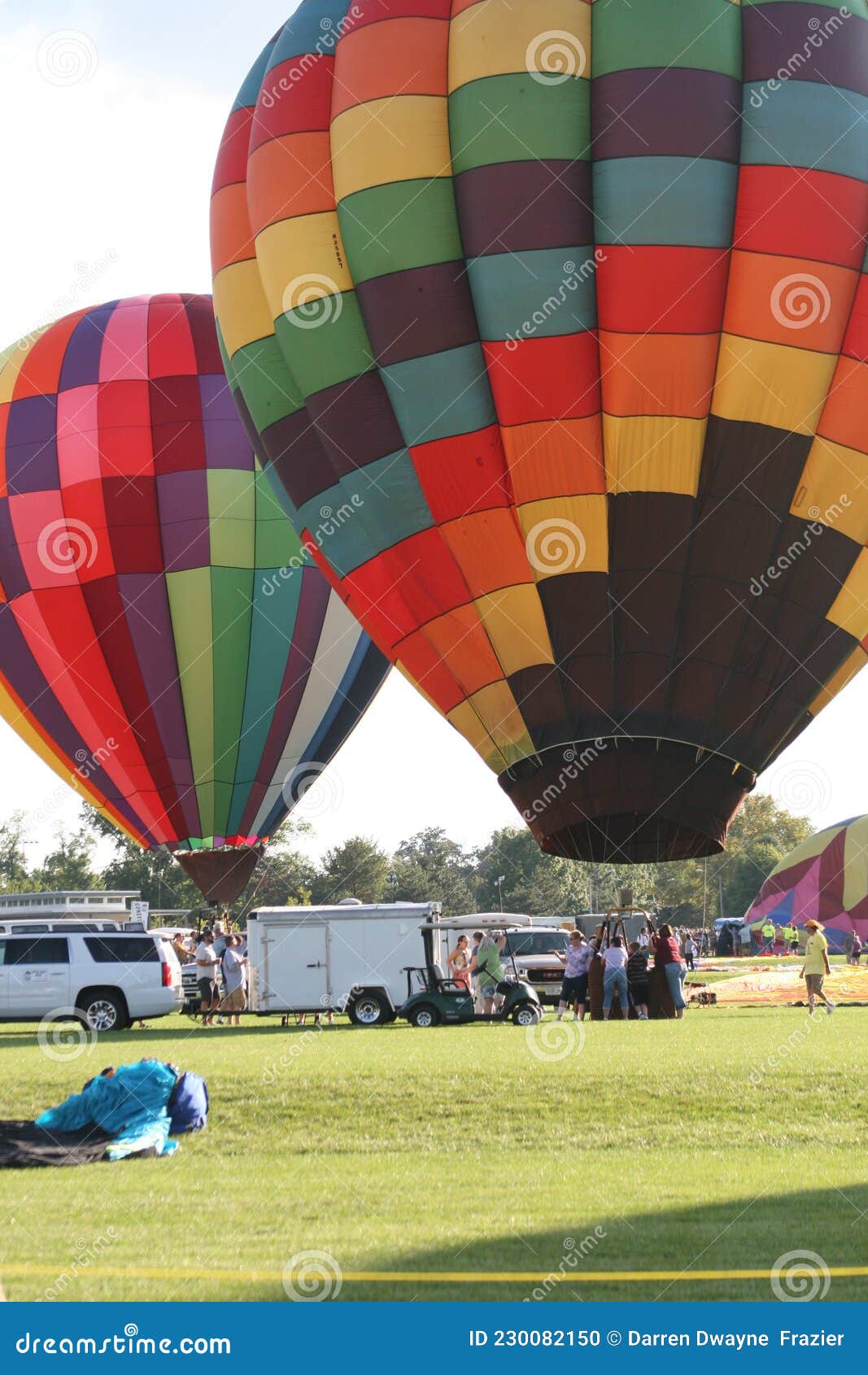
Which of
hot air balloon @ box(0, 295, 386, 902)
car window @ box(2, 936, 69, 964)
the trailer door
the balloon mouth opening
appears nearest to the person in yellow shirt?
the balloon mouth opening

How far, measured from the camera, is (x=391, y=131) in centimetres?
1677

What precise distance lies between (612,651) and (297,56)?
827 cm

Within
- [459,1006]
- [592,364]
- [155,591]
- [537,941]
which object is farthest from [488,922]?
[592,364]

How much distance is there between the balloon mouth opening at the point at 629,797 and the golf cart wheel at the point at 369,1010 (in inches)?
193

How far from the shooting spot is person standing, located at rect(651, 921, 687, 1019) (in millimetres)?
19469

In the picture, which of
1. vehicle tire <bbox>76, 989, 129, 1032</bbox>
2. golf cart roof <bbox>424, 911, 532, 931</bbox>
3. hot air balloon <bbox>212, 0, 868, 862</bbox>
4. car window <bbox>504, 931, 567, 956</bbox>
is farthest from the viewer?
car window <bbox>504, 931, 567, 956</bbox>

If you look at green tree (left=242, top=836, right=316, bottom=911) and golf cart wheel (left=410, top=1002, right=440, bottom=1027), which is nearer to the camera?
golf cart wheel (left=410, top=1002, right=440, bottom=1027)

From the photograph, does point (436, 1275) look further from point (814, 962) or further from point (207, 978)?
point (207, 978)

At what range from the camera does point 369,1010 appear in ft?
71.3

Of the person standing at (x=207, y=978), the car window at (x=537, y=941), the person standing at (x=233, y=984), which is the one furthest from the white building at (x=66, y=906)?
the person standing at (x=233, y=984)

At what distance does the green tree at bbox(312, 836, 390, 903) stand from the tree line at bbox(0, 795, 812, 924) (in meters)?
0.06

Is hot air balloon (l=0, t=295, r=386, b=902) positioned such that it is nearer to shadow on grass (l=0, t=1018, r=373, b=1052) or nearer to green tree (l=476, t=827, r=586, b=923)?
shadow on grass (l=0, t=1018, r=373, b=1052)

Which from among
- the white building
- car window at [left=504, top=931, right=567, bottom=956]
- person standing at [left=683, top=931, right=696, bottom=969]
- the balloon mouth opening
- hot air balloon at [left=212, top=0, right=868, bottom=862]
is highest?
hot air balloon at [left=212, top=0, right=868, bottom=862]

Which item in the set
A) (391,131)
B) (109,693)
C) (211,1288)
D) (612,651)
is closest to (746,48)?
(391,131)
